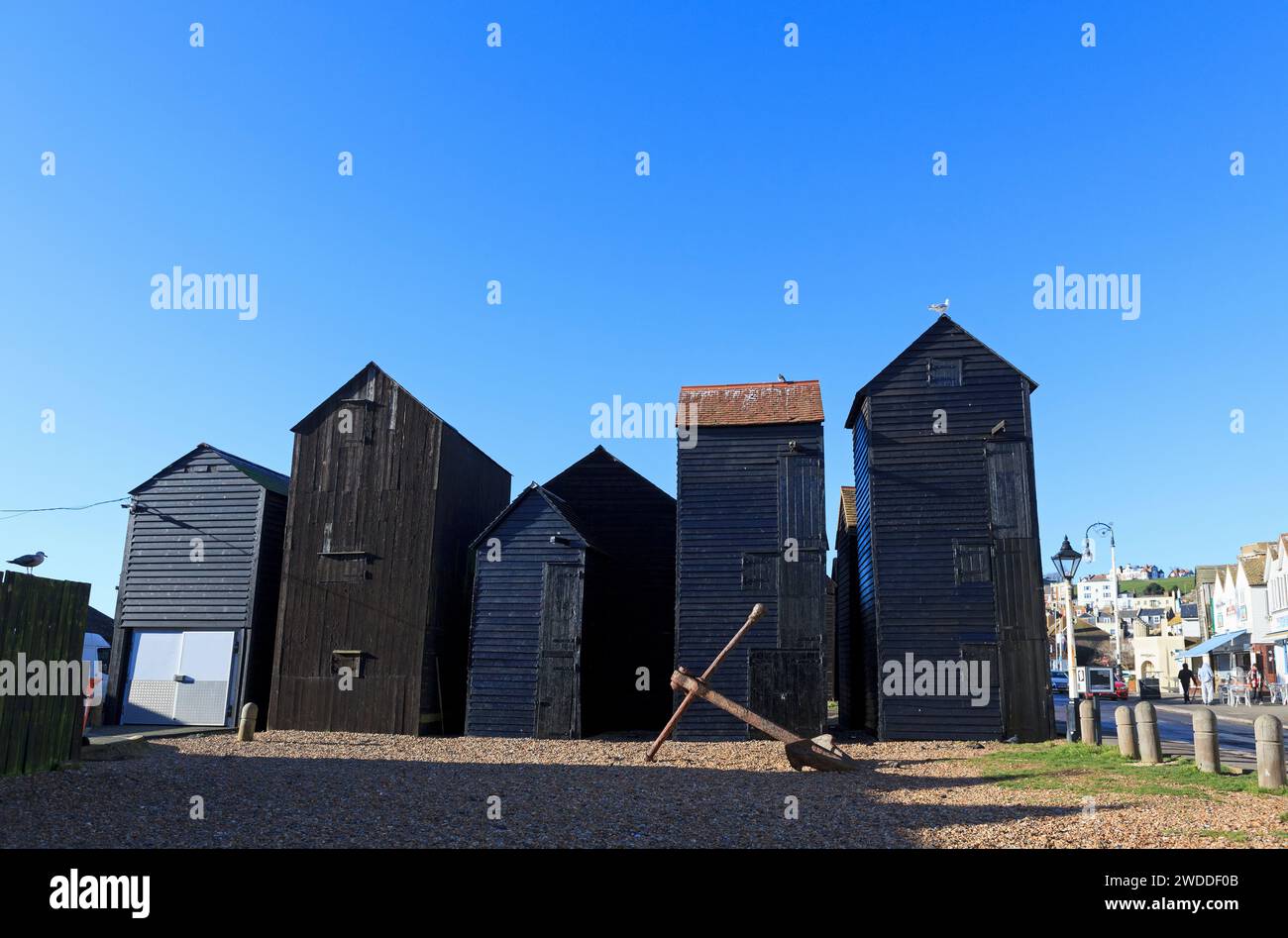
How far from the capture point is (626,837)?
1013cm

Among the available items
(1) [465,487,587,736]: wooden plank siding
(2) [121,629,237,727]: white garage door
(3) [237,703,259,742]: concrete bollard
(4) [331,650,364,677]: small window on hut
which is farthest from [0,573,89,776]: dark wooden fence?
(2) [121,629,237,727]: white garage door

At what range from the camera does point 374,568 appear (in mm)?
26047

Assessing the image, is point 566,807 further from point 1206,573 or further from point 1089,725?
point 1206,573

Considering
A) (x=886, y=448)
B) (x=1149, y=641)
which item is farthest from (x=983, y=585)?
(x=1149, y=641)

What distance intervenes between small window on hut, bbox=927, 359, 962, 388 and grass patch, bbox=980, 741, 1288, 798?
9.97 m

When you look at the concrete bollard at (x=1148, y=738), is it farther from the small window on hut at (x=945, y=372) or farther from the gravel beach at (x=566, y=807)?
the small window on hut at (x=945, y=372)

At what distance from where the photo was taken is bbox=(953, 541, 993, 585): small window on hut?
77.4 ft

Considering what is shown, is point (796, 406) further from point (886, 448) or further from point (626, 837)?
point (626, 837)

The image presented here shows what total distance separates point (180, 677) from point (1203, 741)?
83.8ft

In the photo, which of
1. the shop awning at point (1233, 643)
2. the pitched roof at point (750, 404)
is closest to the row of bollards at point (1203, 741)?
the pitched roof at point (750, 404)

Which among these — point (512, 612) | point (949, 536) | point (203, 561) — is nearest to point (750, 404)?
point (949, 536)

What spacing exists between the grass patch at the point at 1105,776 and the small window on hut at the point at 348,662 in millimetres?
16582

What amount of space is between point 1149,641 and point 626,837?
8945 cm

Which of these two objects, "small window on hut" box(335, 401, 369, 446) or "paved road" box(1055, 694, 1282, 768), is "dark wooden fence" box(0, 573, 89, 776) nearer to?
"small window on hut" box(335, 401, 369, 446)
